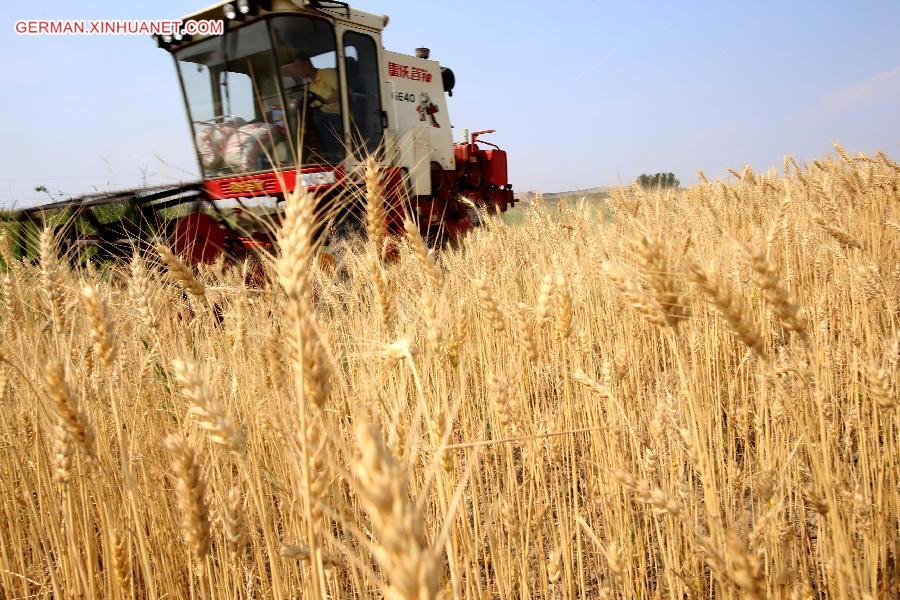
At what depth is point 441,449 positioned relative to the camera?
484 mm

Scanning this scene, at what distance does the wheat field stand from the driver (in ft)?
12.0

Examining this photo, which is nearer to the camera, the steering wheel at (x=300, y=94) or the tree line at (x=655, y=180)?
the tree line at (x=655, y=180)

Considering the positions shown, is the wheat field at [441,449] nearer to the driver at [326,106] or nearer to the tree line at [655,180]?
the tree line at [655,180]

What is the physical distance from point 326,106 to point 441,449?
6268 mm

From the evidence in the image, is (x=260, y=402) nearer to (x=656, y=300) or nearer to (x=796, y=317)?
(x=656, y=300)

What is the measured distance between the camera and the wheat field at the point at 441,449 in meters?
0.79

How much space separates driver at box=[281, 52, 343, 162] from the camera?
596 centimetres

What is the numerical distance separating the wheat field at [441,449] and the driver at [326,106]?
367 cm

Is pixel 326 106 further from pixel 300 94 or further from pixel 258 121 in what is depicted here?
pixel 258 121

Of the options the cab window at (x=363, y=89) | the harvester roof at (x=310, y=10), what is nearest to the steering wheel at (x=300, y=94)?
the cab window at (x=363, y=89)

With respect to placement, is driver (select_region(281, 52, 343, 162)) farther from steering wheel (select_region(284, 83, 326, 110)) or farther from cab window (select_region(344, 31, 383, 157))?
cab window (select_region(344, 31, 383, 157))

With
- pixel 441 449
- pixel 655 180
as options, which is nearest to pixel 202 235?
pixel 655 180

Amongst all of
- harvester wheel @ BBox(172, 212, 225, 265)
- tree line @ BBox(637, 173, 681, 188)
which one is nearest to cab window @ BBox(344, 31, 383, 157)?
harvester wheel @ BBox(172, 212, 225, 265)

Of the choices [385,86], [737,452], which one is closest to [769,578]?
[737,452]
